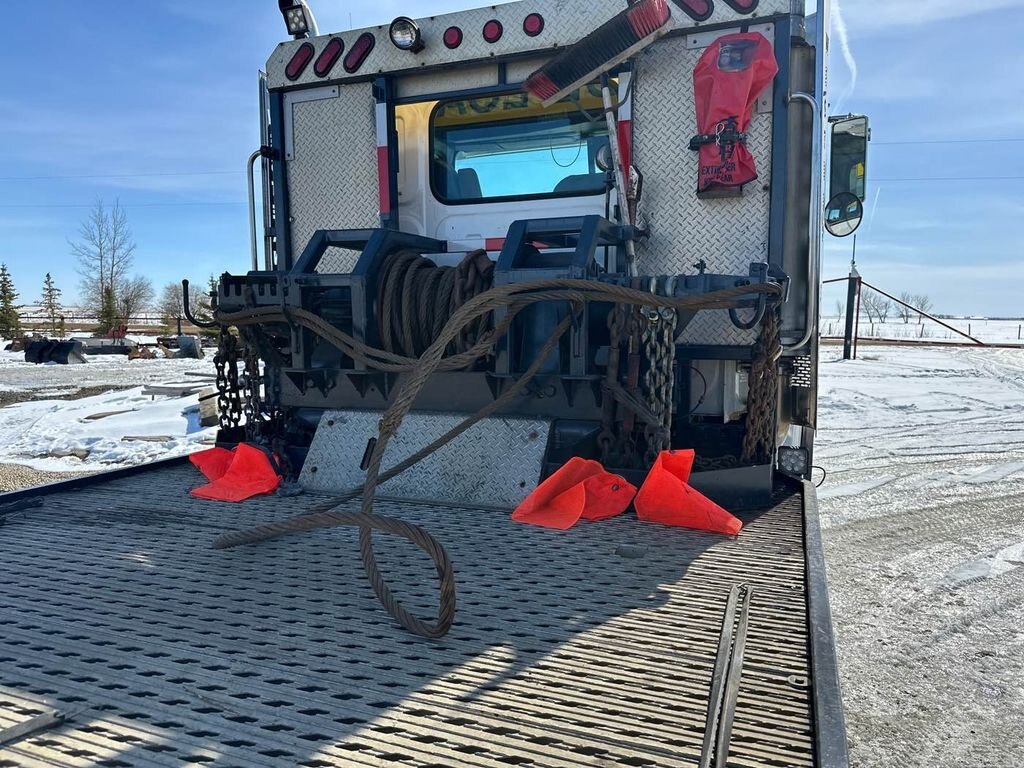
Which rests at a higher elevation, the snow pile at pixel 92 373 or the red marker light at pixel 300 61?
the red marker light at pixel 300 61

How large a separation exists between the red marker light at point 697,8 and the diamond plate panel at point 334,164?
1810 mm

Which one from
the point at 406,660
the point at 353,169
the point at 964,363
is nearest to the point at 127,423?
the point at 353,169

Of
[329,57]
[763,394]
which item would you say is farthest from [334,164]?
[763,394]

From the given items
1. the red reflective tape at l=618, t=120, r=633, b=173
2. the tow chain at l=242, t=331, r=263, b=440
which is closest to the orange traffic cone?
the tow chain at l=242, t=331, r=263, b=440

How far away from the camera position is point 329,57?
13.7 feet

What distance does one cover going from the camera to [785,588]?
2.03 metres

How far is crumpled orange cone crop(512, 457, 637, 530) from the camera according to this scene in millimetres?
2689

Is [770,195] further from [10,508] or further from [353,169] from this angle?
[10,508]

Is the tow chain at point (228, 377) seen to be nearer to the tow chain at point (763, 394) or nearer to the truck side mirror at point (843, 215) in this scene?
the tow chain at point (763, 394)

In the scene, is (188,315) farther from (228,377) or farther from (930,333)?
(930,333)

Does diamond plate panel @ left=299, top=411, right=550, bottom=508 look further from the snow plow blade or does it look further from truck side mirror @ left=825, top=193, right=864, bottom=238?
the snow plow blade

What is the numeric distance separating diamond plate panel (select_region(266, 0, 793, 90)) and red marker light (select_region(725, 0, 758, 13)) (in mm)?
19

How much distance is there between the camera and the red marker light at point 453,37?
12.6ft

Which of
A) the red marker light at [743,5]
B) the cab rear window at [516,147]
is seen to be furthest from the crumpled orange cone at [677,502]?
the red marker light at [743,5]
